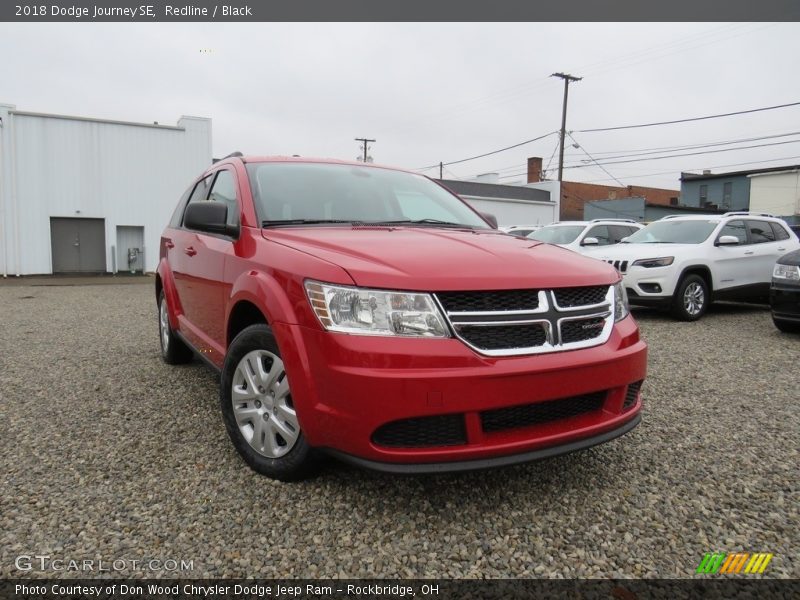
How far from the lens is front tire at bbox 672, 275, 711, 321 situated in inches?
306

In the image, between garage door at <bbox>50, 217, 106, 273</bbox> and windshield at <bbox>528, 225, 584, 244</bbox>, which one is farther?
garage door at <bbox>50, 217, 106, 273</bbox>

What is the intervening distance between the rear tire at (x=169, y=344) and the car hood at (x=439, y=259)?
2.29 m

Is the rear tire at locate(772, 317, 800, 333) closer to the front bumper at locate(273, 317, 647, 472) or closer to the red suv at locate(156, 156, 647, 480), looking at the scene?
the red suv at locate(156, 156, 647, 480)

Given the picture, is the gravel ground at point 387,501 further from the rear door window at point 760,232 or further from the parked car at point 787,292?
the rear door window at point 760,232

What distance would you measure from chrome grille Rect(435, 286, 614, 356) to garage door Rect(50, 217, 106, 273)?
19756 millimetres

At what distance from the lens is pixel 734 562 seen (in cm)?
208

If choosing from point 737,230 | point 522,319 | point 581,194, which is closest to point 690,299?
point 737,230

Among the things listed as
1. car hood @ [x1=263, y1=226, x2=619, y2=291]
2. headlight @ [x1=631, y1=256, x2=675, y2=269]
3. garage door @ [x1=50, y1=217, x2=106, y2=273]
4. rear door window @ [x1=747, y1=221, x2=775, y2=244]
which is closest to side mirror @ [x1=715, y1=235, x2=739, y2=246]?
rear door window @ [x1=747, y1=221, x2=775, y2=244]

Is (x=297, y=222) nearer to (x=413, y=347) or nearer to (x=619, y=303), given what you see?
(x=413, y=347)

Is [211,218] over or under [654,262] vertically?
over

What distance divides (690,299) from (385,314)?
7182mm

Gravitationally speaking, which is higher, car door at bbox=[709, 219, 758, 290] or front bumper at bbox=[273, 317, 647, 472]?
car door at bbox=[709, 219, 758, 290]

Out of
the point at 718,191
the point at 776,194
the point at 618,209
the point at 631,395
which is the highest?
the point at 718,191

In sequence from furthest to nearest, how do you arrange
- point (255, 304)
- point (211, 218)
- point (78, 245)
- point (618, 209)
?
point (618, 209)
point (78, 245)
point (211, 218)
point (255, 304)
